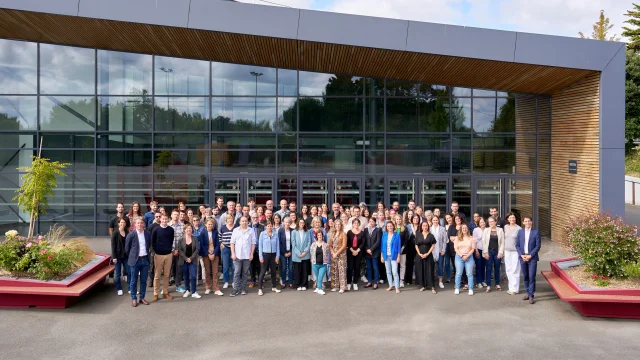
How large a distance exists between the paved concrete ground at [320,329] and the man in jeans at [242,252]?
38cm

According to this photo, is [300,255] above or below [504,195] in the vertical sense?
below

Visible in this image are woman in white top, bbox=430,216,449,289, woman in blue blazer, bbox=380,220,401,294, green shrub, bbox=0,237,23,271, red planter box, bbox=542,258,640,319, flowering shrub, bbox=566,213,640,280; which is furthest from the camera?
woman in white top, bbox=430,216,449,289

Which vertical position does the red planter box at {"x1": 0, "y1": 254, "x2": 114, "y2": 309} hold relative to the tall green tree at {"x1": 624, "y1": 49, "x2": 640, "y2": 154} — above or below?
below

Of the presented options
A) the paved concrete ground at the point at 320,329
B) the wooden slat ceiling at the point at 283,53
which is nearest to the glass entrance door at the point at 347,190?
the wooden slat ceiling at the point at 283,53

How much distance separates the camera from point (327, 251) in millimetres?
10883

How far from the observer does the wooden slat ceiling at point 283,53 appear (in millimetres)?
14805

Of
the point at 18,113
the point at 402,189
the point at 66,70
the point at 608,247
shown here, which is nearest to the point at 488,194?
the point at 402,189

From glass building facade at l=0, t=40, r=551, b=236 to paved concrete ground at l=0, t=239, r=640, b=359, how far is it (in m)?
7.04

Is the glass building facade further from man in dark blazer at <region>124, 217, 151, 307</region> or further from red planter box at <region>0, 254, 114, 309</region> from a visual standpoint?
red planter box at <region>0, 254, 114, 309</region>

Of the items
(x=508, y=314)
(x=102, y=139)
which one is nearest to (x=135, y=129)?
(x=102, y=139)

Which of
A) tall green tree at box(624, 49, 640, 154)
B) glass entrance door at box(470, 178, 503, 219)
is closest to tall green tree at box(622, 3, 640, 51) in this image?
tall green tree at box(624, 49, 640, 154)

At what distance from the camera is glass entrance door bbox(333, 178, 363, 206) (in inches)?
679

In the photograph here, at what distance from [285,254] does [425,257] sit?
2899mm

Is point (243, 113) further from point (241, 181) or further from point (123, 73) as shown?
point (123, 73)
